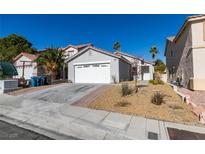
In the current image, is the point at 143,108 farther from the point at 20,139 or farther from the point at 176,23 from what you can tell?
the point at 176,23

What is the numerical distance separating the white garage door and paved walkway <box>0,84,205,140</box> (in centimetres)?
940

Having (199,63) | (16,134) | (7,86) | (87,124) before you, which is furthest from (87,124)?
(199,63)

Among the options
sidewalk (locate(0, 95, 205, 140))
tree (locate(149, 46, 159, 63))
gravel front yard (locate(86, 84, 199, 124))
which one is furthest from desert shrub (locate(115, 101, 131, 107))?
tree (locate(149, 46, 159, 63))

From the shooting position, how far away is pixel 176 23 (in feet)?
39.1

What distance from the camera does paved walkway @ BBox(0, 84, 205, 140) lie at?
376cm

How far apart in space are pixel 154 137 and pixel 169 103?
11.7 feet

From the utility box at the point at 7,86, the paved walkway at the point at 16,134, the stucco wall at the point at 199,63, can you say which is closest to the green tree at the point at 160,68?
the stucco wall at the point at 199,63

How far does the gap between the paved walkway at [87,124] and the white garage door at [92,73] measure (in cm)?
940

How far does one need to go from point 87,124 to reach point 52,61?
1470 cm

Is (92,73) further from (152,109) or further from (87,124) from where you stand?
(87,124)

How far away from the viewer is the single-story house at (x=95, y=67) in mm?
14594

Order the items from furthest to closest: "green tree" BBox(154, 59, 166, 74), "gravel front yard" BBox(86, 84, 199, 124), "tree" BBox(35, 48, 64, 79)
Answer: "green tree" BBox(154, 59, 166, 74) < "tree" BBox(35, 48, 64, 79) < "gravel front yard" BBox(86, 84, 199, 124)

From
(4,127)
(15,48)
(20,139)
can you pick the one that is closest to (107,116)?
(20,139)

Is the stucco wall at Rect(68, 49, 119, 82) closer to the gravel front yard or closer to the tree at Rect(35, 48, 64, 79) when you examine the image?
the tree at Rect(35, 48, 64, 79)
